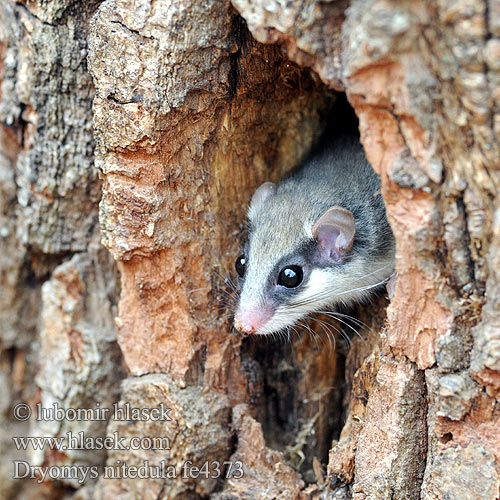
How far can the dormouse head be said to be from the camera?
376 centimetres

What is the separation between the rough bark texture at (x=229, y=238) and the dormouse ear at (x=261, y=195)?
0.09 metres

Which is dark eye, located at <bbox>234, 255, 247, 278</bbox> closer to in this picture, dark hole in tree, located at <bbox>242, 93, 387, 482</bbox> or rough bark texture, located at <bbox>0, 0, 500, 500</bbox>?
rough bark texture, located at <bbox>0, 0, 500, 500</bbox>

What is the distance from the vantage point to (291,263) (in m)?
3.84

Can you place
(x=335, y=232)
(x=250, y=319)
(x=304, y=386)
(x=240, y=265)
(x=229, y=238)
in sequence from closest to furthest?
(x=250, y=319) < (x=335, y=232) < (x=240, y=265) < (x=229, y=238) < (x=304, y=386)

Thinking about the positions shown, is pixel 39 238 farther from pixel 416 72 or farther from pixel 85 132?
pixel 416 72

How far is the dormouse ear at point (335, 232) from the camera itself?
3.70 m

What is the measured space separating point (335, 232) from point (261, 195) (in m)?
0.59

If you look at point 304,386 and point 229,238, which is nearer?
point 229,238

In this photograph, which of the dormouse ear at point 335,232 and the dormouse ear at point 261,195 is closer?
the dormouse ear at point 335,232

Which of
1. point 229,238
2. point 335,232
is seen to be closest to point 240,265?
point 229,238

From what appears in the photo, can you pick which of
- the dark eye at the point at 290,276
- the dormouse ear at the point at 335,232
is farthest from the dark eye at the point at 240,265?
the dormouse ear at the point at 335,232

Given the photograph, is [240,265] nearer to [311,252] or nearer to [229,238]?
[229,238]

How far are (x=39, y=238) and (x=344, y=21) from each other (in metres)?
2.63

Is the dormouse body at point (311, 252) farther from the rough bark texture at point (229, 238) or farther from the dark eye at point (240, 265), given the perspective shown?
the rough bark texture at point (229, 238)
